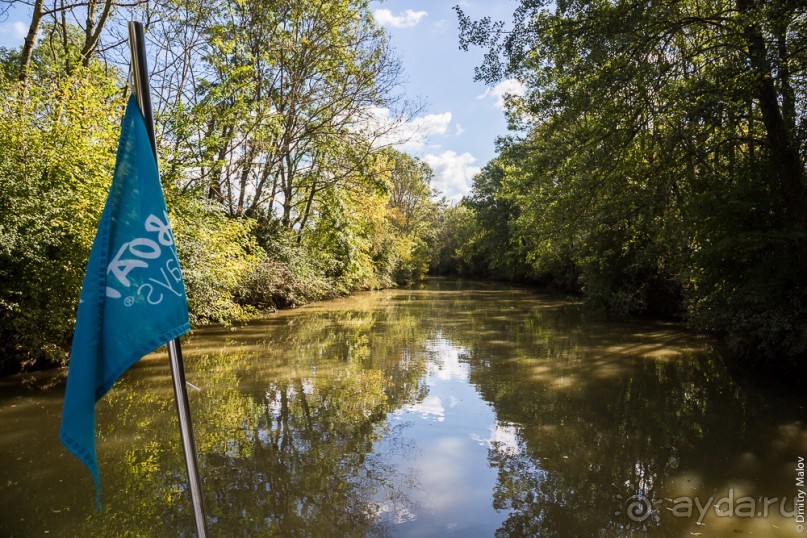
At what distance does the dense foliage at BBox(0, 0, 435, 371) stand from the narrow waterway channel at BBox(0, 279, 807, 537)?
1.98 metres

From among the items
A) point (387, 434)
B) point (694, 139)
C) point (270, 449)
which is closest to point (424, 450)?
point (387, 434)

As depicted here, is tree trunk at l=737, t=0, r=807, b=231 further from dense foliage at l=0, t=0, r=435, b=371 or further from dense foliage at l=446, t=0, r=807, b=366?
dense foliage at l=0, t=0, r=435, b=371

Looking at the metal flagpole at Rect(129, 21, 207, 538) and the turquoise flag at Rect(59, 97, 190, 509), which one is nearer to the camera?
→ the turquoise flag at Rect(59, 97, 190, 509)

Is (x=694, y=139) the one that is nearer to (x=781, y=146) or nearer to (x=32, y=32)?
(x=781, y=146)

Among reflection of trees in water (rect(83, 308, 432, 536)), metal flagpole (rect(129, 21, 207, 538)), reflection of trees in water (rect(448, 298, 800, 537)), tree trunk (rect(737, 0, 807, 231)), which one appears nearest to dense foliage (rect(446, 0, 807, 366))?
tree trunk (rect(737, 0, 807, 231))

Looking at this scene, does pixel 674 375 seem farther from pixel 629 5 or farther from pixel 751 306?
pixel 629 5

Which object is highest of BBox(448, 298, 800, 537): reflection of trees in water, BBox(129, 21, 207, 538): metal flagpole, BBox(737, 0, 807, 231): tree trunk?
BBox(737, 0, 807, 231): tree trunk

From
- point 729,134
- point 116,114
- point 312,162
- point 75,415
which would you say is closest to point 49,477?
point 75,415

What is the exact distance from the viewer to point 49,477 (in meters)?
4.80

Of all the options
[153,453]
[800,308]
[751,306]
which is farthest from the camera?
[751,306]

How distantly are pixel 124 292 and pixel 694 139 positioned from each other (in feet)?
33.2

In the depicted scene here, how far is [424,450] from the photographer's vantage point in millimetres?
5559

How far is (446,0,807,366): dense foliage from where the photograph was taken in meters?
8.12

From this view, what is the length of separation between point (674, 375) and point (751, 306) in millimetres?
1841
